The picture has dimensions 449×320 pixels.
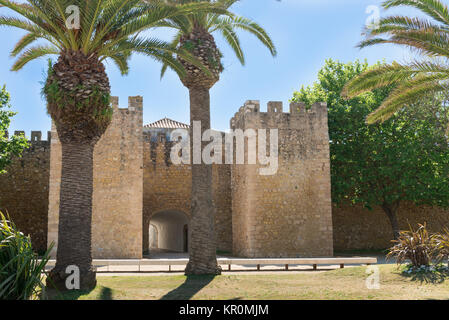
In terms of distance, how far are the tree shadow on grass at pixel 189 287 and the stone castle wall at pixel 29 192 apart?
41.8ft

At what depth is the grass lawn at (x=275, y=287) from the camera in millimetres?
7777

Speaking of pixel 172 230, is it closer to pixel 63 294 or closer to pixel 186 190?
pixel 186 190

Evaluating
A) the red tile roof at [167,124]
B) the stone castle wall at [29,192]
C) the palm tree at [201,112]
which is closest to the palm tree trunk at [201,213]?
the palm tree at [201,112]

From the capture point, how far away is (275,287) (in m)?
8.83

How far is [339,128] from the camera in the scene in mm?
18984

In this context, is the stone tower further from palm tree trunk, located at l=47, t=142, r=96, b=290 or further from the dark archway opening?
palm tree trunk, located at l=47, t=142, r=96, b=290

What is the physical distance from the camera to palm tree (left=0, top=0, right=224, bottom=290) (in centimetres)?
830

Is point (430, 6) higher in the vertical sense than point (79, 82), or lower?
higher

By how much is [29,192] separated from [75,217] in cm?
1306

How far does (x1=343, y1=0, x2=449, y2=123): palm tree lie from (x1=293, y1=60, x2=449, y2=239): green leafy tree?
843 cm

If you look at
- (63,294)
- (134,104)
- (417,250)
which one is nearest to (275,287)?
(417,250)

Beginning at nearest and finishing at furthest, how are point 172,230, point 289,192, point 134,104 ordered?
1. point 134,104
2. point 289,192
3. point 172,230
